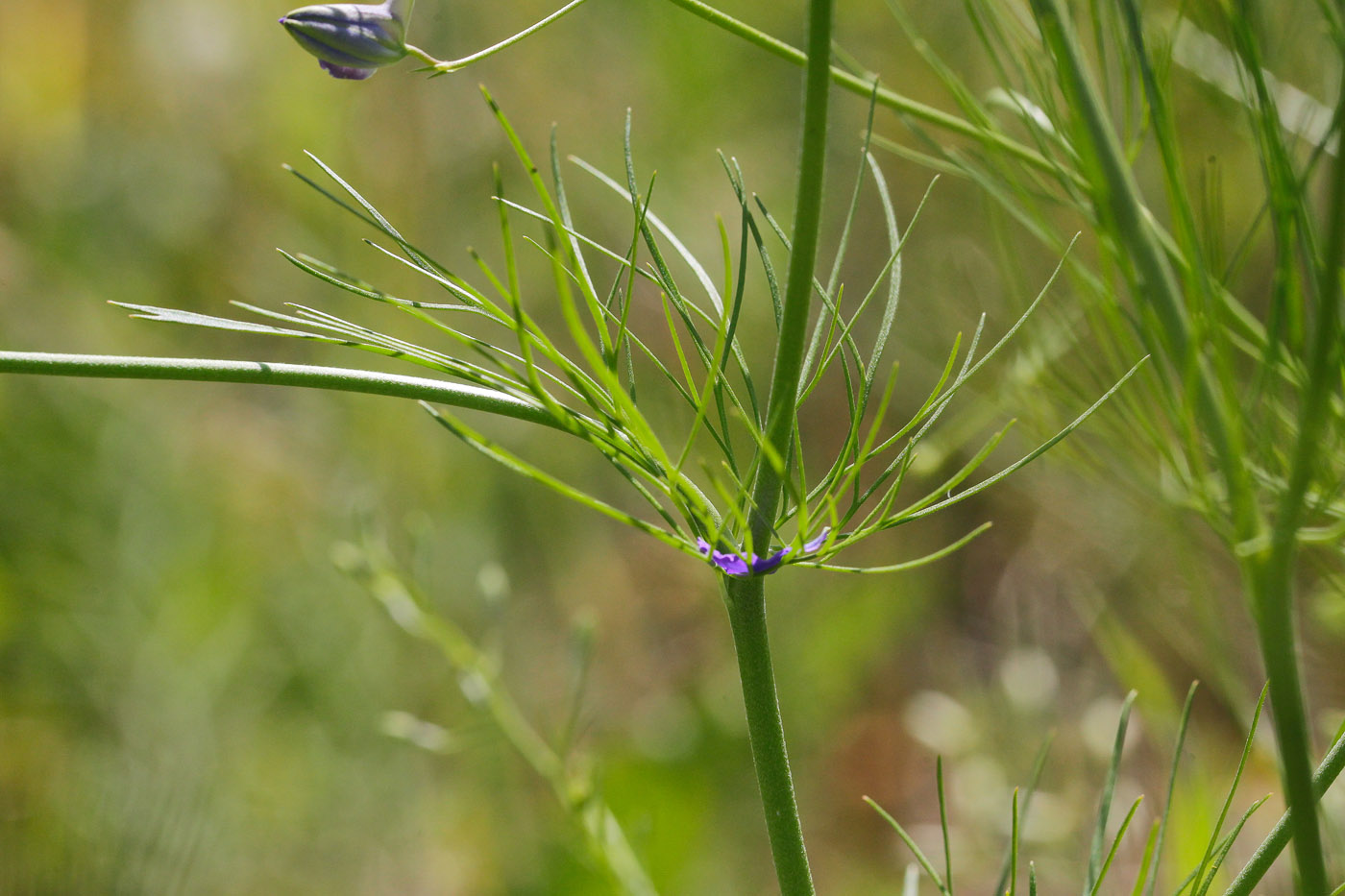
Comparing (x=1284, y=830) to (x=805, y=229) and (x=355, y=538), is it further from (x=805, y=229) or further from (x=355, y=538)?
(x=355, y=538)

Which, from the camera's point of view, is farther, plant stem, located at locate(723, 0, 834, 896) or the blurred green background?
the blurred green background

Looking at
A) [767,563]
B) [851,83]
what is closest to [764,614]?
[767,563]

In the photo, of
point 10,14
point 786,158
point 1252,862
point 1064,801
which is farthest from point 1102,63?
point 10,14

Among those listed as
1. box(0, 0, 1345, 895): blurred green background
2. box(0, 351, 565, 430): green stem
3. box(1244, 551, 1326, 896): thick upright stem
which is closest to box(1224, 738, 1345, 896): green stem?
box(1244, 551, 1326, 896): thick upright stem

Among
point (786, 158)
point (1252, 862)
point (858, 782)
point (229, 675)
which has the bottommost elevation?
point (858, 782)

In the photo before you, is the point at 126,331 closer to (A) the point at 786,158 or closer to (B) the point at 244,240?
(B) the point at 244,240

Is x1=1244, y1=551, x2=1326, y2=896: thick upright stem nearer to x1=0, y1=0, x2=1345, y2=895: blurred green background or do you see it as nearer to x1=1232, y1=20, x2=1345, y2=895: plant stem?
x1=1232, y1=20, x2=1345, y2=895: plant stem
